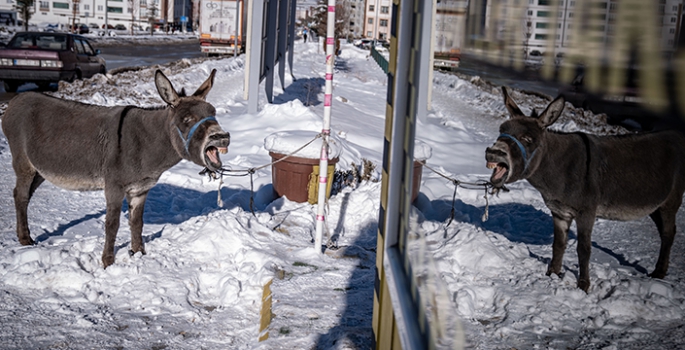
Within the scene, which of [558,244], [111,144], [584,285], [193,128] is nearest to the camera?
[584,285]

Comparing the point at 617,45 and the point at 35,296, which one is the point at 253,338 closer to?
the point at 35,296

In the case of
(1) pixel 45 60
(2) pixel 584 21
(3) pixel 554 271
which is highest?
(2) pixel 584 21

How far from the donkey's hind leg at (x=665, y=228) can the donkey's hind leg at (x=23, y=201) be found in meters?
6.28

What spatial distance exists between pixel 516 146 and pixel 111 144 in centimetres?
470

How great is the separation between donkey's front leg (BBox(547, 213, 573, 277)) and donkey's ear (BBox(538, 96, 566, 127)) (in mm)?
199

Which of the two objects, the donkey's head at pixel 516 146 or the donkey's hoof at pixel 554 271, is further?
the donkey's head at pixel 516 146

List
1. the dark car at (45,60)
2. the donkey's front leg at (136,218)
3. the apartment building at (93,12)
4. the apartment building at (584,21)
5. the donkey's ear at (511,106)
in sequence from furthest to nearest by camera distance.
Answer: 1. the apartment building at (93,12)
2. the dark car at (45,60)
3. the donkey's front leg at (136,218)
4. the donkey's ear at (511,106)
5. the apartment building at (584,21)

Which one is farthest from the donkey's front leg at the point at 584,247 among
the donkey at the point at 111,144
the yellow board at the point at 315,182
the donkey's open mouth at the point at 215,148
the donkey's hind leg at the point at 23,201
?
the yellow board at the point at 315,182

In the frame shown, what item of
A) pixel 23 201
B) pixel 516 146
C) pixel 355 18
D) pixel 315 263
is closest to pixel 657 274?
pixel 516 146

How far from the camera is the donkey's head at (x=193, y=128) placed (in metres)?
5.33

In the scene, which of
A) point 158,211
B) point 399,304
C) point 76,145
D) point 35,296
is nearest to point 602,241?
point 399,304

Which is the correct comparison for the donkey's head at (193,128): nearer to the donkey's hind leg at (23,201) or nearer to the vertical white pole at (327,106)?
the vertical white pole at (327,106)

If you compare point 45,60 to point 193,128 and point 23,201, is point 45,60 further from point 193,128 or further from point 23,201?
point 193,128

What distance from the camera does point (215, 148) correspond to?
5.42 m
